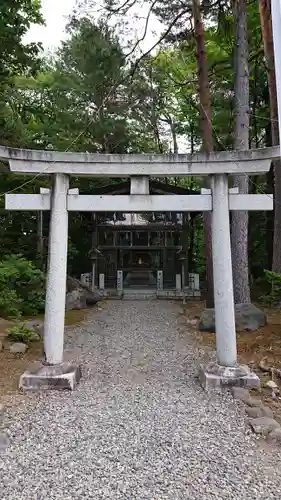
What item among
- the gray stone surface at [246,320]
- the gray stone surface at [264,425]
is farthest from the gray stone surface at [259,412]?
the gray stone surface at [246,320]

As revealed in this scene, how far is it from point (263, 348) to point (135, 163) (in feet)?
12.6

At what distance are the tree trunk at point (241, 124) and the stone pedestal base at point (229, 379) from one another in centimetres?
383

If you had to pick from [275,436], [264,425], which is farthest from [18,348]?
[275,436]

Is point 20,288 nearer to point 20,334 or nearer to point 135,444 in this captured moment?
point 20,334

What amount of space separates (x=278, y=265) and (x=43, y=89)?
13033 mm

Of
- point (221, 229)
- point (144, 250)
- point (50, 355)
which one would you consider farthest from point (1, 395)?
point (144, 250)

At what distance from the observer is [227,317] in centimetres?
477

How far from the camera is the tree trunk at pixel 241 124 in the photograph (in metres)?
8.19

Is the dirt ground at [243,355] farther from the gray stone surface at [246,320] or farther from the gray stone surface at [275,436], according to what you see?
the gray stone surface at [275,436]

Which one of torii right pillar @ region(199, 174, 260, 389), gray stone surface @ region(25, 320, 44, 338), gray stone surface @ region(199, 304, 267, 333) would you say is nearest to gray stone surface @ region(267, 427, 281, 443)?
torii right pillar @ region(199, 174, 260, 389)

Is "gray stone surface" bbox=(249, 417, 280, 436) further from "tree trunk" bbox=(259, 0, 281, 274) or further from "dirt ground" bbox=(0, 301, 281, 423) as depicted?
"tree trunk" bbox=(259, 0, 281, 274)

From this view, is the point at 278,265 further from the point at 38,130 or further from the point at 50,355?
the point at 38,130

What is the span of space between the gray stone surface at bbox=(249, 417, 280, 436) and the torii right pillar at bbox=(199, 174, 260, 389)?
34.3 inches

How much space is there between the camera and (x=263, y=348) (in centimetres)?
612
